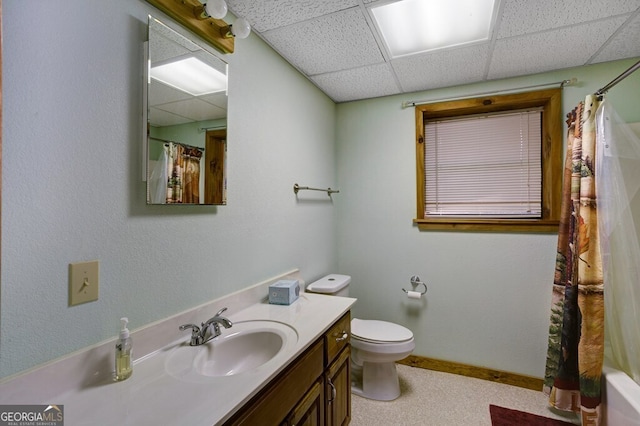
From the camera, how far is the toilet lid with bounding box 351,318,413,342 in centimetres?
203

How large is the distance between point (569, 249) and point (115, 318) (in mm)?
2403

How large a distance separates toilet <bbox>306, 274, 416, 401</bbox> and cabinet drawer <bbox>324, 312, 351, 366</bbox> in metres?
0.42

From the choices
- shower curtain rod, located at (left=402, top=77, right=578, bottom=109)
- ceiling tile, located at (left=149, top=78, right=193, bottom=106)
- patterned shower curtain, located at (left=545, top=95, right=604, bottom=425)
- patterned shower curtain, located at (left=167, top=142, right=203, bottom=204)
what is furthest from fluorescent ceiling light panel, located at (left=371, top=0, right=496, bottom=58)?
patterned shower curtain, located at (left=167, top=142, right=203, bottom=204)

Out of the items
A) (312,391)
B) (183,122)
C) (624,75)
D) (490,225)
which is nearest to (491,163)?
(490,225)

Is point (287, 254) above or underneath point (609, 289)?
above

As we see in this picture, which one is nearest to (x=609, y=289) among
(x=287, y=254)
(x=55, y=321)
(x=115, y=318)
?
(x=287, y=254)

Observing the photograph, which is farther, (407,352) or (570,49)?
(407,352)

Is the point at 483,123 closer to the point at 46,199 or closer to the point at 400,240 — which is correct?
the point at 400,240

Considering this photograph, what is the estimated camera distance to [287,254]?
2025 millimetres

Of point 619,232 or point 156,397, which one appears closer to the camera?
point 156,397

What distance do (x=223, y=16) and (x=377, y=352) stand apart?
2011 millimetres

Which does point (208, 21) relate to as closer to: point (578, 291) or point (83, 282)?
point (83, 282)

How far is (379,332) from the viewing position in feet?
7.00

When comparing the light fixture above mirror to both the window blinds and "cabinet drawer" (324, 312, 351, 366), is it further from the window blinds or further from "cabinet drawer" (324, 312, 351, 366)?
the window blinds
